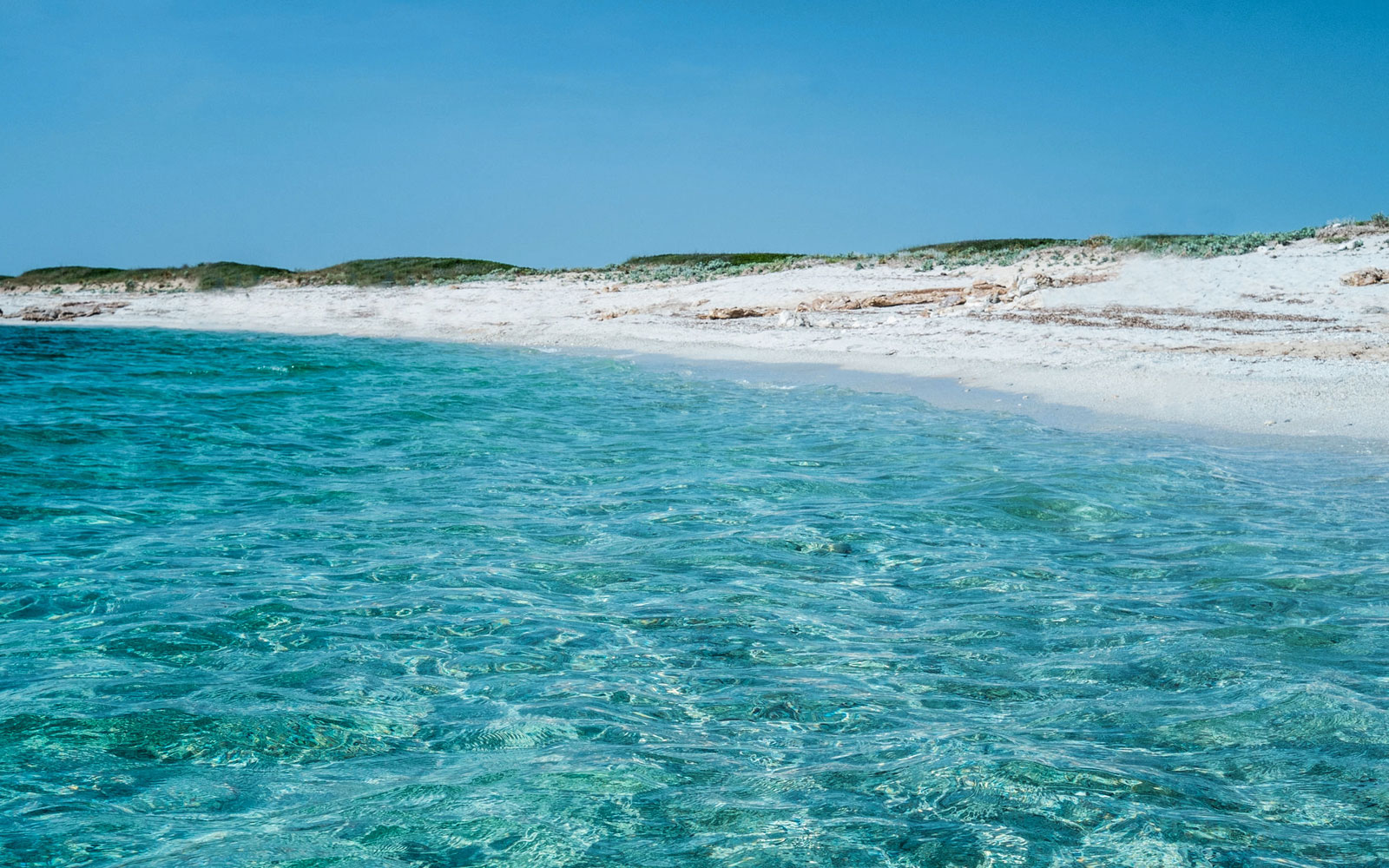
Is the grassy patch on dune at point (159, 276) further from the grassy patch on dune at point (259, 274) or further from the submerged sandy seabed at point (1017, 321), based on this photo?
the submerged sandy seabed at point (1017, 321)

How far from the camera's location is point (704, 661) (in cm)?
404

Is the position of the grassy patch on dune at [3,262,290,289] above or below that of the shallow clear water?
above

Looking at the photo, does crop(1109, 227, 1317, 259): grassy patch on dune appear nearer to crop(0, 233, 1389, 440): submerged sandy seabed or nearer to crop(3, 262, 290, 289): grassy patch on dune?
crop(0, 233, 1389, 440): submerged sandy seabed

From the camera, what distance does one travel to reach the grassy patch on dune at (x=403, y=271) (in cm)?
3784

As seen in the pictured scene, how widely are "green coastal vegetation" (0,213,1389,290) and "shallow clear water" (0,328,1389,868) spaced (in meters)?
20.2

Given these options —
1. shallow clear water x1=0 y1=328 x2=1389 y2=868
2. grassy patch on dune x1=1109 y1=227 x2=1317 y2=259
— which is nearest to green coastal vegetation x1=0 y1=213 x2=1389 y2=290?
grassy patch on dune x1=1109 y1=227 x2=1317 y2=259

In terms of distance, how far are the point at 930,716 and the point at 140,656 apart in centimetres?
312

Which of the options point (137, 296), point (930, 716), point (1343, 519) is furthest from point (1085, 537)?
point (137, 296)

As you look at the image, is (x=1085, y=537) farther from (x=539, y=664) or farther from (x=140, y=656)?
(x=140, y=656)

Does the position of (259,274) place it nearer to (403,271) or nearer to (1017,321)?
(403,271)

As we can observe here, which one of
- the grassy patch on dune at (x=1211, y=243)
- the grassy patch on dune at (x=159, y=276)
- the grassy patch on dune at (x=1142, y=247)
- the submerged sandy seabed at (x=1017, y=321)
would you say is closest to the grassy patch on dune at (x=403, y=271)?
the grassy patch on dune at (x=159, y=276)

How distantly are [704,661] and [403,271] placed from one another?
39080mm

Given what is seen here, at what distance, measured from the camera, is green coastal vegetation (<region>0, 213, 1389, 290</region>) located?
25938 mm

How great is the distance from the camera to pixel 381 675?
12.8 ft
